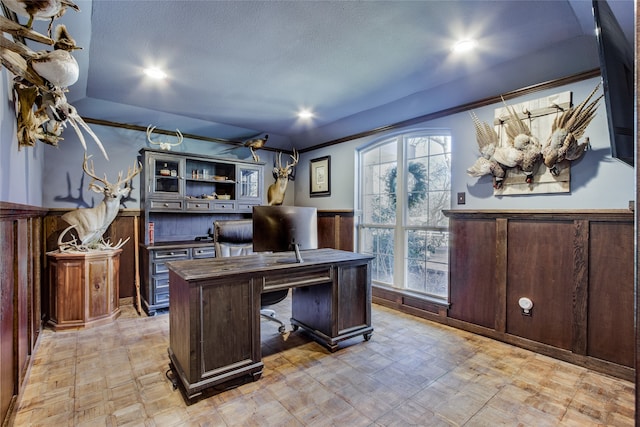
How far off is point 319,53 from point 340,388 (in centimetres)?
254

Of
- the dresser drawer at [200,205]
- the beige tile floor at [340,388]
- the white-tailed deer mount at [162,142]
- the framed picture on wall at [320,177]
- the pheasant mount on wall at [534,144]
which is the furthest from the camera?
the framed picture on wall at [320,177]

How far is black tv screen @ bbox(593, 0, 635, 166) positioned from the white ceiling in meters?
0.37

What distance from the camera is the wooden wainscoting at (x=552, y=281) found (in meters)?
2.22

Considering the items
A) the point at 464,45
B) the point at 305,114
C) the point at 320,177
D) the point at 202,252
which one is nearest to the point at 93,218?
the point at 202,252

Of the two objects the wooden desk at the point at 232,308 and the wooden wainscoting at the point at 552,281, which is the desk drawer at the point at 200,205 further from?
the wooden wainscoting at the point at 552,281

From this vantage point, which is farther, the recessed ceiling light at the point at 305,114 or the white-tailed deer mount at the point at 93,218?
the recessed ceiling light at the point at 305,114

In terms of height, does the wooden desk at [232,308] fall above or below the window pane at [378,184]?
below

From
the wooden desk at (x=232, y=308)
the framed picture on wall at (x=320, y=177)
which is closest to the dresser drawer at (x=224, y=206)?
the framed picture on wall at (x=320, y=177)

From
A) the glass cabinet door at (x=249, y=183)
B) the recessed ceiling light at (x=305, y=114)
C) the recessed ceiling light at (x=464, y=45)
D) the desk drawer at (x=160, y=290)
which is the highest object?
the recessed ceiling light at (x=305, y=114)

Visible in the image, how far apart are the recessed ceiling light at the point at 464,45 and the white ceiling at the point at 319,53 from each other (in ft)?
0.19

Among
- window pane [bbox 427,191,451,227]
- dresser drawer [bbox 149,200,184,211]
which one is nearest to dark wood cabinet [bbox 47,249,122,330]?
dresser drawer [bbox 149,200,184,211]

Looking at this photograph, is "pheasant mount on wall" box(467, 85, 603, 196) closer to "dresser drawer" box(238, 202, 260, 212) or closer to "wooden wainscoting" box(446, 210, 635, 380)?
"wooden wainscoting" box(446, 210, 635, 380)

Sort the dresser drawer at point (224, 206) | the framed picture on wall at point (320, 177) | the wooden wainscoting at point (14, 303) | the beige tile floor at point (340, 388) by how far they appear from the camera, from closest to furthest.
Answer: the wooden wainscoting at point (14, 303)
the beige tile floor at point (340, 388)
the dresser drawer at point (224, 206)
the framed picture on wall at point (320, 177)

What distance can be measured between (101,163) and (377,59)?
3.47m
